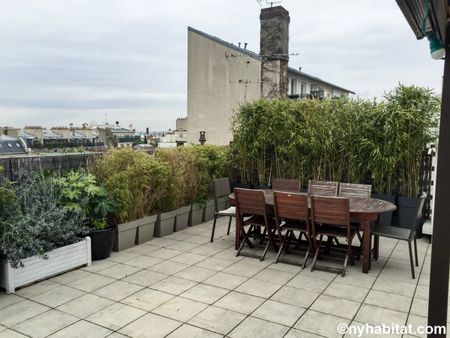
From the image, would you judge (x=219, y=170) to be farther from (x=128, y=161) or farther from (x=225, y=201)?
(x=128, y=161)

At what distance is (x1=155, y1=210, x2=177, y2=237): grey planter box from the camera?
5301mm

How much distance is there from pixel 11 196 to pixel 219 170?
150 inches

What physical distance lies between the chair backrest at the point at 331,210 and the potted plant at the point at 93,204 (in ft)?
7.84

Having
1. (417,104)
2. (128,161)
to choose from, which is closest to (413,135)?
(417,104)

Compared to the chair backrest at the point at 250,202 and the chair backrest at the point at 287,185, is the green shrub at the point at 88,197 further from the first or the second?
the chair backrest at the point at 287,185

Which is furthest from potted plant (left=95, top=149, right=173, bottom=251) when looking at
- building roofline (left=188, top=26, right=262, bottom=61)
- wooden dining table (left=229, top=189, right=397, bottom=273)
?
building roofline (left=188, top=26, right=262, bottom=61)

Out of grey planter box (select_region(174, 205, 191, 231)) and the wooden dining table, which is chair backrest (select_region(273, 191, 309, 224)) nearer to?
the wooden dining table

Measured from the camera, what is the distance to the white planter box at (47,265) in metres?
3.34

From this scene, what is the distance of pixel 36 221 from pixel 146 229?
68.4 inches

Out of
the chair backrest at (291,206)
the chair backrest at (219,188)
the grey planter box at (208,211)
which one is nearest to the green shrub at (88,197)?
the chair backrest at (219,188)

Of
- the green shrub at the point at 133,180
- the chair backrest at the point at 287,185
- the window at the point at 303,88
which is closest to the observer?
the green shrub at the point at 133,180

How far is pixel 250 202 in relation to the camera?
4355 mm

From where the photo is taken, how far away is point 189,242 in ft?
16.6

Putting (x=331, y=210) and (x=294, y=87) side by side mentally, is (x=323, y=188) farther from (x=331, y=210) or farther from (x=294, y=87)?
(x=294, y=87)
